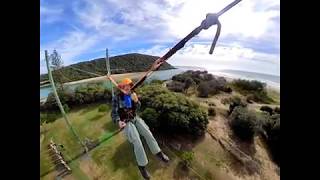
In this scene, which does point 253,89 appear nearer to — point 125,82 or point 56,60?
point 125,82

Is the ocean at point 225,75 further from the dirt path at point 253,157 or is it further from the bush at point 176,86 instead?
the dirt path at point 253,157

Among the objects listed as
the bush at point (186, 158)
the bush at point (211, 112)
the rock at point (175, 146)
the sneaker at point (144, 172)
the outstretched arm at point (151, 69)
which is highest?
the outstretched arm at point (151, 69)

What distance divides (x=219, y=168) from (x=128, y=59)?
3.73 ft

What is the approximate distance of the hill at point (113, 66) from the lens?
3657 millimetres

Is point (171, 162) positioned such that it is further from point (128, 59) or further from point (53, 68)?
point (53, 68)

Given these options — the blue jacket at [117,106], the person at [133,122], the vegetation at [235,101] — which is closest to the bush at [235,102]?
the vegetation at [235,101]

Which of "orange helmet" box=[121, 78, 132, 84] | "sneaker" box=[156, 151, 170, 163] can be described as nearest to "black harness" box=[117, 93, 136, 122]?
"orange helmet" box=[121, 78, 132, 84]

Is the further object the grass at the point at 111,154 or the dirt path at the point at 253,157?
the dirt path at the point at 253,157

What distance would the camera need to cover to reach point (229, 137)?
3893mm

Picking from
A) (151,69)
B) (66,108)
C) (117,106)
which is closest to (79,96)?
(66,108)

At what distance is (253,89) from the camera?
154 inches

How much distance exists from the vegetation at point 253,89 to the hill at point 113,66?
609 mm

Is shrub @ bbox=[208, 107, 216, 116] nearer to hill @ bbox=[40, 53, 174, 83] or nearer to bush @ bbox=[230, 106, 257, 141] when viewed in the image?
bush @ bbox=[230, 106, 257, 141]

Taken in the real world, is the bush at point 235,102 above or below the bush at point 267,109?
above
